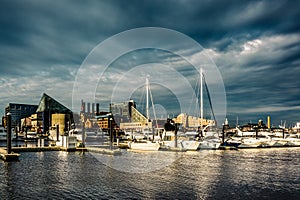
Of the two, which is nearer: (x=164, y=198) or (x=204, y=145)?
(x=164, y=198)

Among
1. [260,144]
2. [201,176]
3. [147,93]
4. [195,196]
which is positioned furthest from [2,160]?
[260,144]

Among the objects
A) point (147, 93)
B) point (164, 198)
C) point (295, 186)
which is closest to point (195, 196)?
point (164, 198)

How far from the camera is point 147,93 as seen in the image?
320 feet

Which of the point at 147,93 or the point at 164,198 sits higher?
the point at 147,93

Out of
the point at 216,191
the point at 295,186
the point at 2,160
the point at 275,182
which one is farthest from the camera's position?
the point at 2,160

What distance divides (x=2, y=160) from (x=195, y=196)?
4123 cm

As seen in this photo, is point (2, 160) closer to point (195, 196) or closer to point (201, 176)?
point (201, 176)

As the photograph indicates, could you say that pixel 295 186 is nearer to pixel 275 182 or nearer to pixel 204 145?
pixel 275 182

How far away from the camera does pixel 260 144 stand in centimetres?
10888

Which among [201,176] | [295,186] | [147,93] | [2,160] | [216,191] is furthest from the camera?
[147,93]

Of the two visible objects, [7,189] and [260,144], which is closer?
[7,189]

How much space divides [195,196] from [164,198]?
3213 millimetres

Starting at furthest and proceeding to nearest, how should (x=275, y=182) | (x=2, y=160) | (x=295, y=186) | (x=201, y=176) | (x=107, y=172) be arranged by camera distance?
(x=2, y=160)
(x=107, y=172)
(x=201, y=176)
(x=275, y=182)
(x=295, y=186)

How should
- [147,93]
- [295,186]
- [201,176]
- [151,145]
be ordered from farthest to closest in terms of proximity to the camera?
[147,93] → [151,145] → [201,176] → [295,186]
